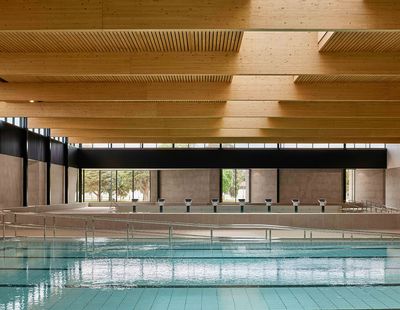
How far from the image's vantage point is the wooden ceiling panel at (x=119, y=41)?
32.3 feet

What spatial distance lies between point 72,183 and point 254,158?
10.8 m

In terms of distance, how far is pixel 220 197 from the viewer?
115ft

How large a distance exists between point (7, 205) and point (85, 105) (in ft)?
21.5

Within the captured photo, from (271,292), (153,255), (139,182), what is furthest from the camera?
(139,182)

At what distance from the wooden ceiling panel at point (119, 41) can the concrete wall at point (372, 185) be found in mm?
25221

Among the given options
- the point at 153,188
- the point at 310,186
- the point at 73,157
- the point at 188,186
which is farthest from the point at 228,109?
the point at 310,186

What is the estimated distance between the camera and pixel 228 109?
683 inches

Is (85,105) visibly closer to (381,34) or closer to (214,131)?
(214,131)

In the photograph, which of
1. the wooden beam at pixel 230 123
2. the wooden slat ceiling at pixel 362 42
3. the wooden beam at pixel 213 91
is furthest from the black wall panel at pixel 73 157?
the wooden slat ceiling at pixel 362 42

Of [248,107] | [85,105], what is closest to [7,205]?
[85,105]

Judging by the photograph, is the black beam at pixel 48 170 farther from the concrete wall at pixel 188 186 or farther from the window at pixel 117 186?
the concrete wall at pixel 188 186

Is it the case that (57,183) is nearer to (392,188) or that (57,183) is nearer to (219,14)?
(392,188)

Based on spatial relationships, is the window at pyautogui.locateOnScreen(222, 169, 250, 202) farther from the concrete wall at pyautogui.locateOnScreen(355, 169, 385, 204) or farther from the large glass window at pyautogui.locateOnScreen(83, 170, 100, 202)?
the large glass window at pyautogui.locateOnScreen(83, 170, 100, 202)

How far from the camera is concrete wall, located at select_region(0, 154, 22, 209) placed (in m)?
21.0
